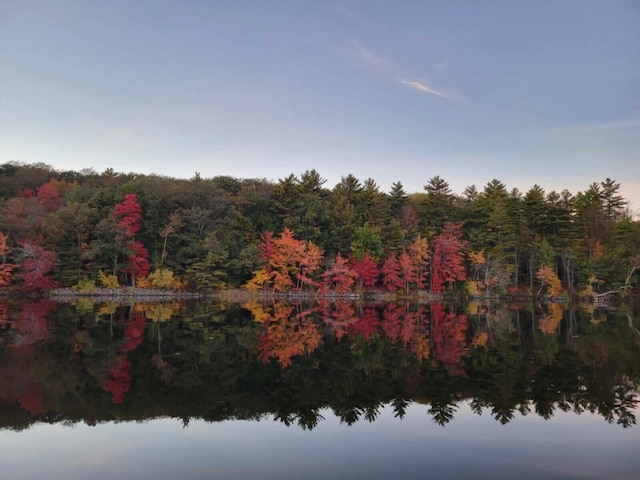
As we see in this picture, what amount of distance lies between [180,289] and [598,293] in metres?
41.2

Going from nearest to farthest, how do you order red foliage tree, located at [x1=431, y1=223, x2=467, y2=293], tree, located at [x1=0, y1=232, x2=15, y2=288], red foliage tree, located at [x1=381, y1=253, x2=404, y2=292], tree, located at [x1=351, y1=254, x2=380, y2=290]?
Result: tree, located at [x1=0, y1=232, x2=15, y2=288]
tree, located at [x1=351, y1=254, x2=380, y2=290]
red foliage tree, located at [x1=381, y1=253, x2=404, y2=292]
red foliage tree, located at [x1=431, y1=223, x2=467, y2=293]

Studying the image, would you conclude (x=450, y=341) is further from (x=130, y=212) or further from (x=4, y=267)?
(x=4, y=267)

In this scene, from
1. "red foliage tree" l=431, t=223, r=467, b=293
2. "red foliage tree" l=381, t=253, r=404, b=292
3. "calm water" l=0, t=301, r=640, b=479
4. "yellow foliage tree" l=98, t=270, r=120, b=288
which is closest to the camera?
"calm water" l=0, t=301, r=640, b=479

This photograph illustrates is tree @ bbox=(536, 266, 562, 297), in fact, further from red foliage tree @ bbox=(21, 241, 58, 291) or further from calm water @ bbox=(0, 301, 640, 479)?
red foliage tree @ bbox=(21, 241, 58, 291)

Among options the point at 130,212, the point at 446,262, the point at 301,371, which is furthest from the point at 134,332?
the point at 446,262

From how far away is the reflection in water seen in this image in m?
9.26

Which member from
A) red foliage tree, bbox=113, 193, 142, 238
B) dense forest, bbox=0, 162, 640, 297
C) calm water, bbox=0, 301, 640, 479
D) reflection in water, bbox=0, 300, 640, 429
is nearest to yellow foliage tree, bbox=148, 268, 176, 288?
dense forest, bbox=0, 162, 640, 297

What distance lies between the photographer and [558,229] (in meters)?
51.5

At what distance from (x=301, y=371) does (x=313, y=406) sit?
269cm

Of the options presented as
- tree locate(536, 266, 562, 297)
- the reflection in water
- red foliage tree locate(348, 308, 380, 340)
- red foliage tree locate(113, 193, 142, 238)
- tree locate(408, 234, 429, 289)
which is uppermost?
red foliage tree locate(113, 193, 142, 238)

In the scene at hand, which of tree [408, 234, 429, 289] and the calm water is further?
tree [408, 234, 429, 289]

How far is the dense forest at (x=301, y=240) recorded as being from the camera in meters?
41.8

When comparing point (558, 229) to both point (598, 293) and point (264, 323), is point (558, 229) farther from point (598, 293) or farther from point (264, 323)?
point (264, 323)

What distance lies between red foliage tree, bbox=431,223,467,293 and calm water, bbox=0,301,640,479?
28778 mm
